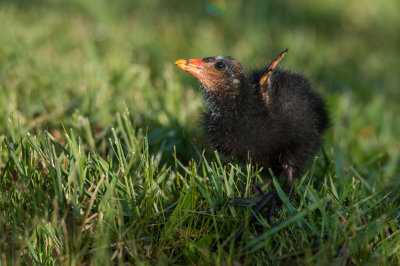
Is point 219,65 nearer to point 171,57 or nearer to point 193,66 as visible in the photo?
point 193,66

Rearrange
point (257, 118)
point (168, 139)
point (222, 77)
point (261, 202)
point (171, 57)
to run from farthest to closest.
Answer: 1. point (171, 57)
2. point (168, 139)
3. point (222, 77)
4. point (257, 118)
5. point (261, 202)

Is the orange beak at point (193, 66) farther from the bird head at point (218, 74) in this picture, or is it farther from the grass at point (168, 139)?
the grass at point (168, 139)

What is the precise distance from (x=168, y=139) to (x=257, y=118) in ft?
3.73

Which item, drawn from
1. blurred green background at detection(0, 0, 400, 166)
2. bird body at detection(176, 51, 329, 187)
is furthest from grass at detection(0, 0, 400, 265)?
bird body at detection(176, 51, 329, 187)

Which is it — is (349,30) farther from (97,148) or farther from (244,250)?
(244,250)

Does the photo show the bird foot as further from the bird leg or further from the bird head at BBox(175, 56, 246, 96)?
the bird head at BBox(175, 56, 246, 96)

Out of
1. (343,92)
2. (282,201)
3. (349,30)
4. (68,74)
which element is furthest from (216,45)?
(282,201)

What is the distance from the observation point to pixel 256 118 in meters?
3.05

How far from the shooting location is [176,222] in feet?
8.48

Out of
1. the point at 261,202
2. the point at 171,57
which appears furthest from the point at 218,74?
the point at 171,57

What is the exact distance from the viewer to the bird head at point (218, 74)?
3.16 meters

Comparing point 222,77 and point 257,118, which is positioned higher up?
point 222,77

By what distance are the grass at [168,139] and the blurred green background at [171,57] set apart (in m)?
0.02

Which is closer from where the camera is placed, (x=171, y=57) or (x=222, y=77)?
(x=222, y=77)
